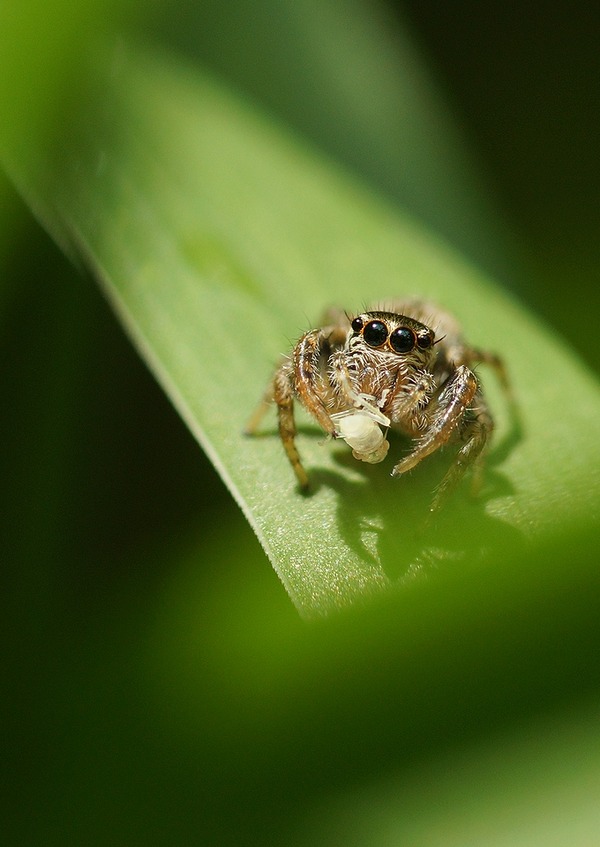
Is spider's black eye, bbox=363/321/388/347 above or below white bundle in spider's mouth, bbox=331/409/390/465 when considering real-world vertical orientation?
above

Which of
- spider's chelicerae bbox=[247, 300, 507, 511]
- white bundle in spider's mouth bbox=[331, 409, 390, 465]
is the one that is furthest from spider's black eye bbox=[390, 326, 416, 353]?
white bundle in spider's mouth bbox=[331, 409, 390, 465]

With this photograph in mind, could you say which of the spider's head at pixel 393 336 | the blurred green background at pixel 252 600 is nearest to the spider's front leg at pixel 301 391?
the spider's head at pixel 393 336

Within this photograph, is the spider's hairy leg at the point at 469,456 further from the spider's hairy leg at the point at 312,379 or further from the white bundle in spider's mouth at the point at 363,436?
the spider's hairy leg at the point at 312,379

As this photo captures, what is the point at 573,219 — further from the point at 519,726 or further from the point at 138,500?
the point at 519,726

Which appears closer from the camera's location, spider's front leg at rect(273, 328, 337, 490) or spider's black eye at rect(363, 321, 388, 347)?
spider's front leg at rect(273, 328, 337, 490)

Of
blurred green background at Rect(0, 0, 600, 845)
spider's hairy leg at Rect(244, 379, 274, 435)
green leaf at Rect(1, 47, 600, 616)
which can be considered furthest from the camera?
spider's hairy leg at Rect(244, 379, 274, 435)

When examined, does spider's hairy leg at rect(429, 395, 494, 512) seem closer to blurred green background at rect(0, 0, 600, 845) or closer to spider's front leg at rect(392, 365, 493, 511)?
Result: spider's front leg at rect(392, 365, 493, 511)

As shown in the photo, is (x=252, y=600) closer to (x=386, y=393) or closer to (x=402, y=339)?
(x=386, y=393)

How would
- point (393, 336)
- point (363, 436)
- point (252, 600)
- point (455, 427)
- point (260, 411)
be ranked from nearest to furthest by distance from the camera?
1. point (252, 600)
2. point (363, 436)
3. point (455, 427)
4. point (393, 336)
5. point (260, 411)

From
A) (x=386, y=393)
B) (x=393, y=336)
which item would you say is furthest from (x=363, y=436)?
(x=393, y=336)
